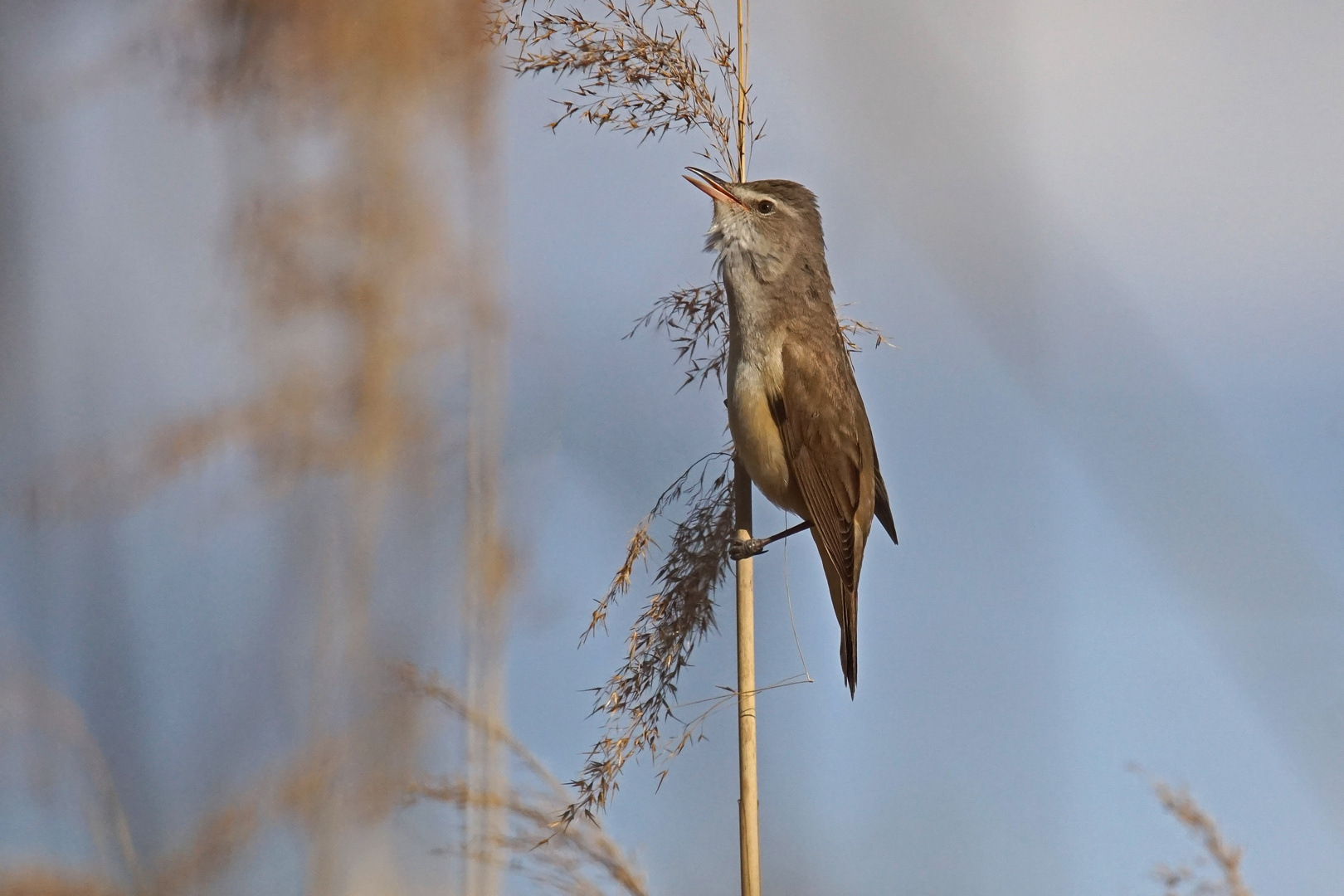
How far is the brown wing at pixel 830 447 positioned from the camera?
2236 mm

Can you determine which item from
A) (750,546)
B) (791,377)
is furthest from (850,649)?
(791,377)

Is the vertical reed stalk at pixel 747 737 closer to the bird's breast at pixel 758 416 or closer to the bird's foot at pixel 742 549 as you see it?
the bird's foot at pixel 742 549

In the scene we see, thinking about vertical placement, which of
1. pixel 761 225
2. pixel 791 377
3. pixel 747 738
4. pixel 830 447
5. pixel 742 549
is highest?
pixel 761 225

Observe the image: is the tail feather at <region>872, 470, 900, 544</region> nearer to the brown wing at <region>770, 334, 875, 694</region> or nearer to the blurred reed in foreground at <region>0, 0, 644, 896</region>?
the brown wing at <region>770, 334, 875, 694</region>

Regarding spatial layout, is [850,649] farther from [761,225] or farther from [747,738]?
[761,225]

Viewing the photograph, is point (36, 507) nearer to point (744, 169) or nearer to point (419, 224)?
point (419, 224)

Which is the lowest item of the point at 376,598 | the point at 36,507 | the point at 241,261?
the point at 376,598

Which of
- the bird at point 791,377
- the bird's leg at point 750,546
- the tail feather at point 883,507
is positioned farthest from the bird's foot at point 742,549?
the tail feather at point 883,507

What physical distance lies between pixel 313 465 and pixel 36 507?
365mm

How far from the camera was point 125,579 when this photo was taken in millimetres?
1494

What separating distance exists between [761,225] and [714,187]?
21 centimetres

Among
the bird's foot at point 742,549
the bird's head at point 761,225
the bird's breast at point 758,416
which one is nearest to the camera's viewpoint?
the bird's foot at point 742,549

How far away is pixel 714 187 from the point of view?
2.16 metres

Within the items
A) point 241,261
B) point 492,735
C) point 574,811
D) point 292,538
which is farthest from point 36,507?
point 574,811
